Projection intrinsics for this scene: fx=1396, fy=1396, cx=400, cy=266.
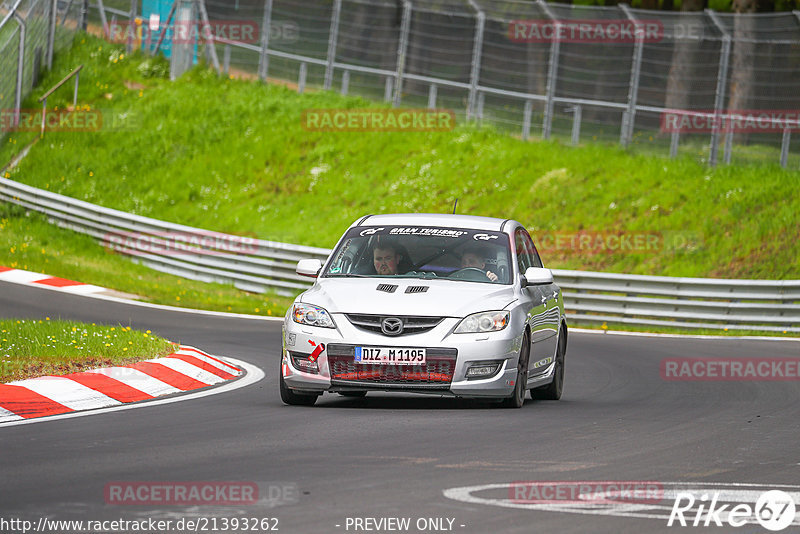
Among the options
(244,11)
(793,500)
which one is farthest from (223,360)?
(244,11)

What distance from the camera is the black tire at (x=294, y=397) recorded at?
35.6 ft

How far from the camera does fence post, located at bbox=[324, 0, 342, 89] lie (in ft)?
116

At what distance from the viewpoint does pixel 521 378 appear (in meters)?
10.9

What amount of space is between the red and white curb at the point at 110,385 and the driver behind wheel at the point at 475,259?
99.5 inches

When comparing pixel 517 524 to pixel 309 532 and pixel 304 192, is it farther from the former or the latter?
pixel 304 192

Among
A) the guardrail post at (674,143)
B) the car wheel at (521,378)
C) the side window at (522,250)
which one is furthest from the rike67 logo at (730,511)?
the guardrail post at (674,143)

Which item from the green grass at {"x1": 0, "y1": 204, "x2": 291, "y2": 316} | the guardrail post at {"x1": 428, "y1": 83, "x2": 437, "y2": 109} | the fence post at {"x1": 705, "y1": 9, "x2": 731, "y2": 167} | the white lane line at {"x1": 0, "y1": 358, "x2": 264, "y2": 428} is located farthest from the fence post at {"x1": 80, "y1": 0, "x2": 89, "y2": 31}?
the white lane line at {"x1": 0, "y1": 358, "x2": 264, "y2": 428}

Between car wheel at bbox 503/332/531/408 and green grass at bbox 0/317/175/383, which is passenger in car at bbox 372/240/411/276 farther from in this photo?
green grass at bbox 0/317/175/383

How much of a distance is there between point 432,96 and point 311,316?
24.0 metres

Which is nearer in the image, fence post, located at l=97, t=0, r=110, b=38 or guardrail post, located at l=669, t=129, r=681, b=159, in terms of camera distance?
guardrail post, located at l=669, t=129, r=681, b=159

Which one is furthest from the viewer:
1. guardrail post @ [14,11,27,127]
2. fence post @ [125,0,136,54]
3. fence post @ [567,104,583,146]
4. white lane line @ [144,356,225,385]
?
fence post @ [125,0,136,54]

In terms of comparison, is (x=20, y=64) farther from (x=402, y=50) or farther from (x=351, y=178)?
(x=402, y=50)

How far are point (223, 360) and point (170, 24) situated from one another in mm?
27269

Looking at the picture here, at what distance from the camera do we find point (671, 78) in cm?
2872
